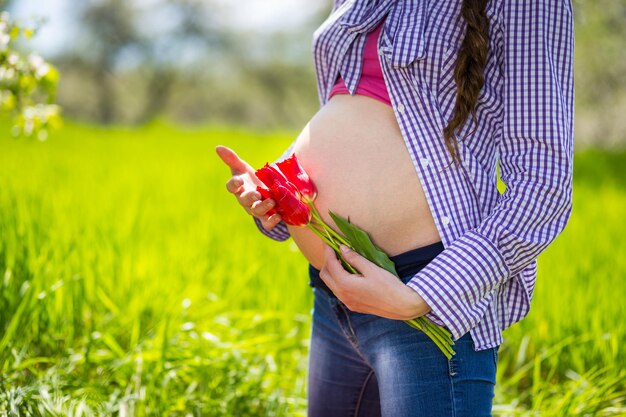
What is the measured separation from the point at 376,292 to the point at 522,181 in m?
0.30

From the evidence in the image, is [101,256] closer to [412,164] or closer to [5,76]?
[5,76]

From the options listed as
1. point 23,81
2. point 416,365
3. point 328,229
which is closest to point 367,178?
point 328,229

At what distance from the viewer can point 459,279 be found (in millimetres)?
1020

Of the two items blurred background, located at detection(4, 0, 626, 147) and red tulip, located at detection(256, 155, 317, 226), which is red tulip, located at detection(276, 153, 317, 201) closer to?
red tulip, located at detection(256, 155, 317, 226)

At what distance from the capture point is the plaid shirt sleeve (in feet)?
3.34

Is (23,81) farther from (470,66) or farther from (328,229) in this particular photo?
(470,66)

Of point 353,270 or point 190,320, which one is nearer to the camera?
point 353,270

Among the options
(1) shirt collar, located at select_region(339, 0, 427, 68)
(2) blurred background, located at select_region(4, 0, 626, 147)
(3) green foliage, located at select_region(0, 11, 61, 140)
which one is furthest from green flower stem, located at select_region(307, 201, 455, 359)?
(2) blurred background, located at select_region(4, 0, 626, 147)

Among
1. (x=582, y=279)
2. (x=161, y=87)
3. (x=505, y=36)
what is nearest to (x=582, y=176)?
(x=582, y=279)

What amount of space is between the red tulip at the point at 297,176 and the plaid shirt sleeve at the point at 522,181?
0.26m

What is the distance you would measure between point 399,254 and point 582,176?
492 centimetres

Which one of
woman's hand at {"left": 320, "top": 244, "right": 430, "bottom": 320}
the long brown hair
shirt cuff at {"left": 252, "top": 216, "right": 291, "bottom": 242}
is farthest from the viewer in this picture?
shirt cuff at {"left": 252, "top": 216, "right": 291, "bottom": 242}

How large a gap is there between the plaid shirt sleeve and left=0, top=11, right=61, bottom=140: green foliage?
4.19 ft

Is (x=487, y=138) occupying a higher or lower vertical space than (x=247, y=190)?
higher
